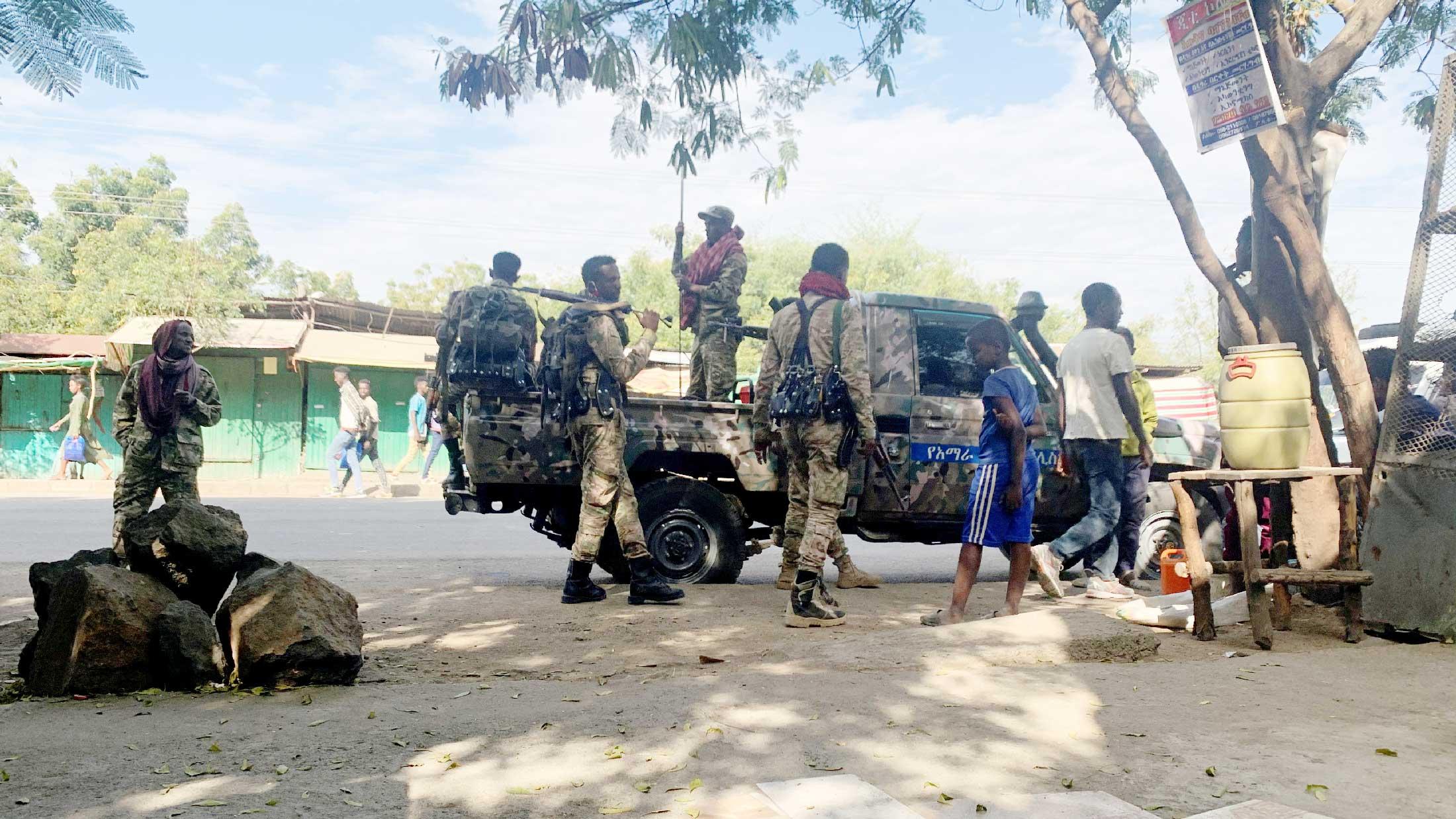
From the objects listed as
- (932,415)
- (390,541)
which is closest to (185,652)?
(932,415)

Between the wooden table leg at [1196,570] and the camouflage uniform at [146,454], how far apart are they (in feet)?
17.3

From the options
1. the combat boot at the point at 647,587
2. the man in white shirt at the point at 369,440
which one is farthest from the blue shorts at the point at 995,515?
the man in white shirt at the point at 369,440

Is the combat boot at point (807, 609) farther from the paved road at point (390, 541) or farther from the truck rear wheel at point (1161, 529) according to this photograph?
the truck rear wheel at point (1161, 529)

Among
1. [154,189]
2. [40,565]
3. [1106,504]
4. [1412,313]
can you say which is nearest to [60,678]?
[40,565]

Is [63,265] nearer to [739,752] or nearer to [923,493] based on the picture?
[923,493]

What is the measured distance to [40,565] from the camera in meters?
4.52

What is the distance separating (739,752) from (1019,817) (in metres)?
0.87

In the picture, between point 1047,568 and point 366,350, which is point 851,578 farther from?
point 366,350

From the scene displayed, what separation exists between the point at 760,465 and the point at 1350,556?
10.5ft

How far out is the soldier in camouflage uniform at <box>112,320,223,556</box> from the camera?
6.09 meters

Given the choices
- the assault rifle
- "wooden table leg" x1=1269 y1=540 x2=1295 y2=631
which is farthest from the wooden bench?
the assault rifle

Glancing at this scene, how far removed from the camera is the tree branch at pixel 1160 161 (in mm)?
5801

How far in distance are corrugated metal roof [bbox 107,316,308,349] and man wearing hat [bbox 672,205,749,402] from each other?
15.1 m

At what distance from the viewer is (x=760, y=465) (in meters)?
6.61
